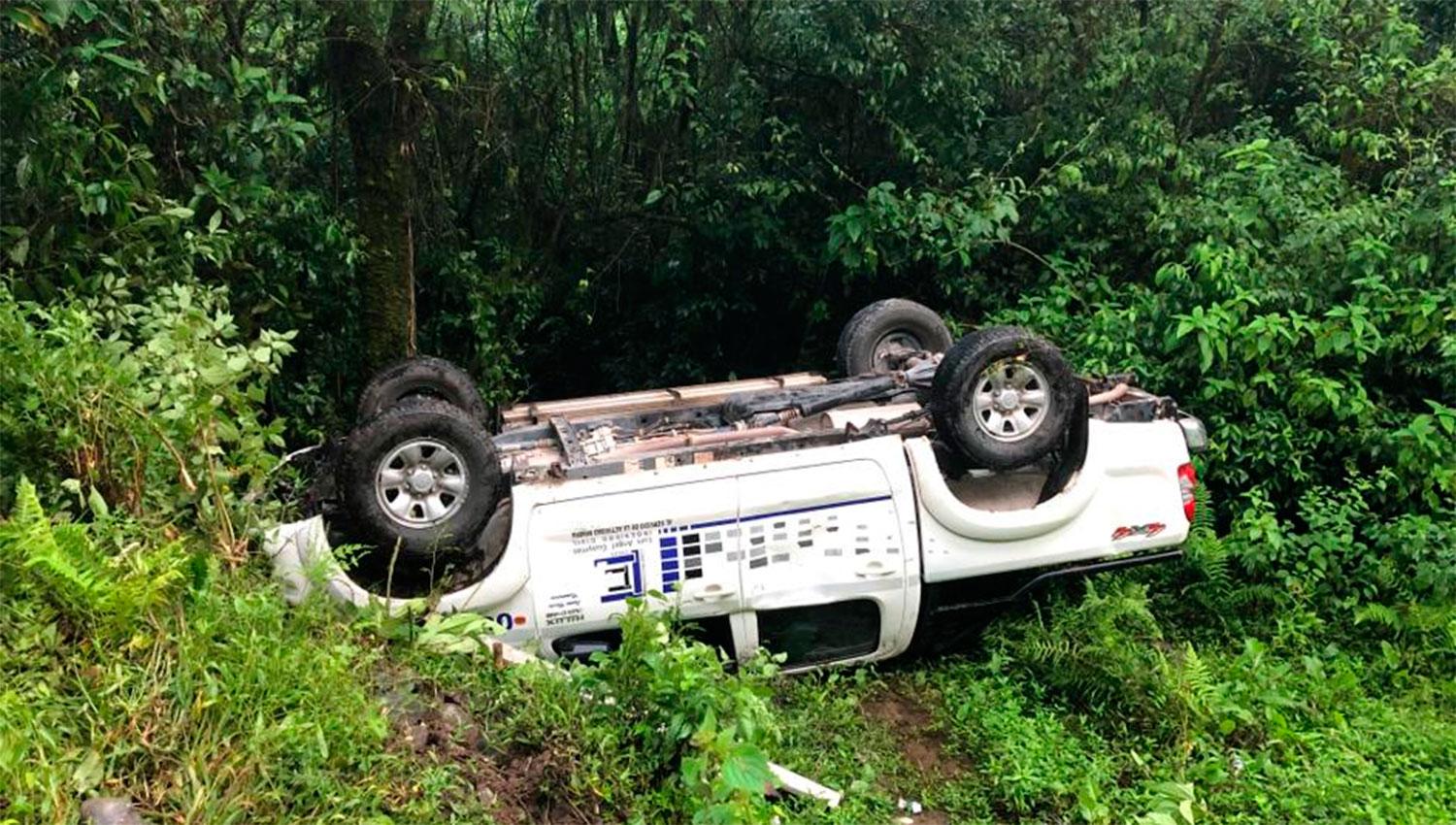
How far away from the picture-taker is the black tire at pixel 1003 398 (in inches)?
188

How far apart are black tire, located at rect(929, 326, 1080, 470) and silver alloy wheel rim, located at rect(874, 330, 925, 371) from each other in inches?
61.7

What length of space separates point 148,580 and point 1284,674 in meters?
4.85

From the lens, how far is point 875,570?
477 cm

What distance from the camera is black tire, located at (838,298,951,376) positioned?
21.2 feet

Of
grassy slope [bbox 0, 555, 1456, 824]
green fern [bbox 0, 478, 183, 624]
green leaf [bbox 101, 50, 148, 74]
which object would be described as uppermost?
green leaf [bbox 101, 50, 148, 74]

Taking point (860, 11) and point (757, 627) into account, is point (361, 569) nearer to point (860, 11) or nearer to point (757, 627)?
point (757, 627)

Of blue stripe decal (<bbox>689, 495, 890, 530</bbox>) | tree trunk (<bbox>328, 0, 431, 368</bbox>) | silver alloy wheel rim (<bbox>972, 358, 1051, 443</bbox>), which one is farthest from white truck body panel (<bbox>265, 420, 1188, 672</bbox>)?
tree trunk (<bbox>328, 0, 431, 368</bbox>)

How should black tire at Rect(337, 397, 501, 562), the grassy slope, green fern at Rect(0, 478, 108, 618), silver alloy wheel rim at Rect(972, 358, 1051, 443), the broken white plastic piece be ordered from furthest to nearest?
silver alloy wheel rim at Rect(972, 358, 1051, 443) → black tire at Rect(337, 397, 501, 562) → the broken white plastic piece → green fern at Rect(0, 478, 108, 618) → the grassy slope

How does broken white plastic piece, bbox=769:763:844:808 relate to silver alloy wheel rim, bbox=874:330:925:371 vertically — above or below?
below

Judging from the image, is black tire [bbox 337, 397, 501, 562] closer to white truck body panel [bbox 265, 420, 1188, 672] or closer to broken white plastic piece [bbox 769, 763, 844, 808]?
white truck body panel [bbox 265, 420, 1188, 672]

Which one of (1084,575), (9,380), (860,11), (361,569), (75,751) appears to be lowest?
(1084,575)

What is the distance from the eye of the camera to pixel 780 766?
13.3 feet

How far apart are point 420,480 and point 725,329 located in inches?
218

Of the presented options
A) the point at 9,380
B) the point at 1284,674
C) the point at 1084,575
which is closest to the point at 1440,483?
Result: the point at 1284,674
